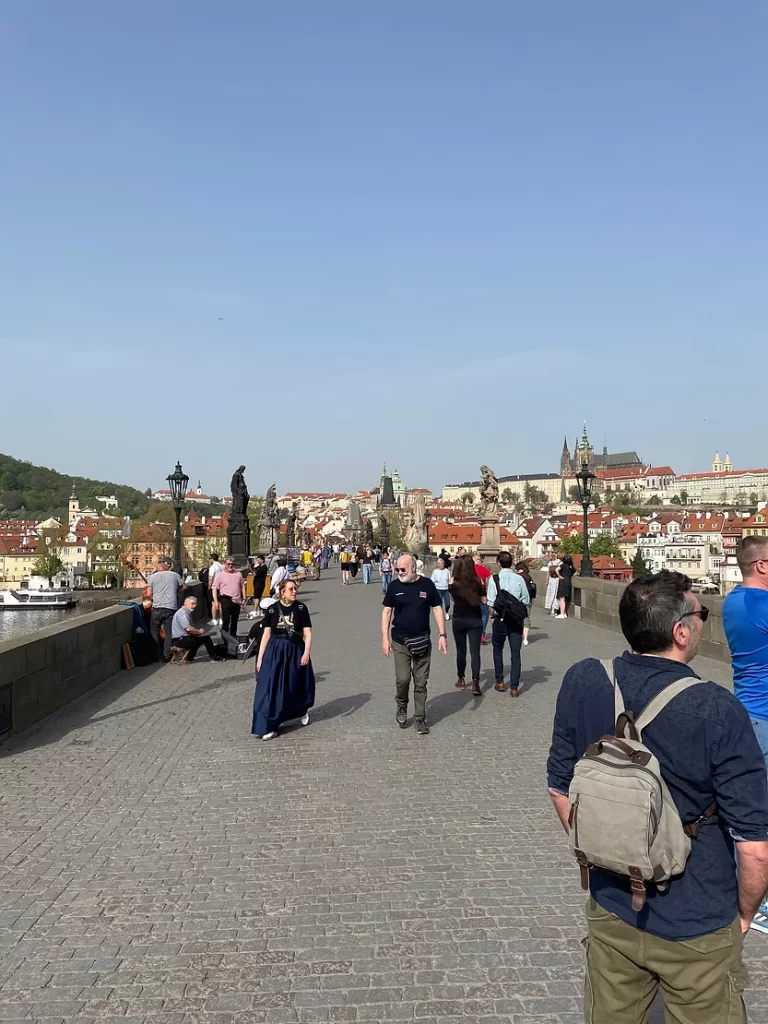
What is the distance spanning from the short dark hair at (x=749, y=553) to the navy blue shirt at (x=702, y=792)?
2085 mm

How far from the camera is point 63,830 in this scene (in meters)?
5.65

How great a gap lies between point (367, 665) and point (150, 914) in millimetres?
9058

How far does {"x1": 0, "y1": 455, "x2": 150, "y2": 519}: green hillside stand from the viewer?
177m

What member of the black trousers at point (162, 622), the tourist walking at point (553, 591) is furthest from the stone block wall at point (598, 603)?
the black trousers at point (162, 622)

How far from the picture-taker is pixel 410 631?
859 centimetres

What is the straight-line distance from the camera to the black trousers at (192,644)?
13.8 metres

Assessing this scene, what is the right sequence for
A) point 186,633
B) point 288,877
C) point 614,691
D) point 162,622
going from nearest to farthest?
1. point 614,691
2. point 288,877
3. point 186,633
4. point 162,622

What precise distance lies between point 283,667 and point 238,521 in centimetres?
1996

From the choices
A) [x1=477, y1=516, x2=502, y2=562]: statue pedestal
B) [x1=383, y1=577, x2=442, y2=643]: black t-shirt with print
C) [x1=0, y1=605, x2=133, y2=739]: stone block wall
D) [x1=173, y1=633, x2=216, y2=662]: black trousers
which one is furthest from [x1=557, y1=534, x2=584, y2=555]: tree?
[x1=383, y1=577, x2=442, y2=643]: black t-shirt with print

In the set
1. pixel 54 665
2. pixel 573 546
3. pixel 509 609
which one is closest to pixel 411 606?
pixel 509 609

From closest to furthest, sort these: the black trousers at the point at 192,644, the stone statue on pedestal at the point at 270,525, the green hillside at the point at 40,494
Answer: the black trousers at the point at 192,644
the stone statue on pedestal at the point at 270,525
the green hillside at the point at 40,494

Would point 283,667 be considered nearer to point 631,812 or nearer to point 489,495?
point 631,812

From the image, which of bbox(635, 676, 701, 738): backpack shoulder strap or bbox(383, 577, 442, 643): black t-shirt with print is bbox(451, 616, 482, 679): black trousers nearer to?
bbox(383, 577, 442, 643): black t-shirt with print

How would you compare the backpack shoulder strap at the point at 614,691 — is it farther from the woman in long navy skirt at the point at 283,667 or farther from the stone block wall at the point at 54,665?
the stone block wall at the point at 54,665
